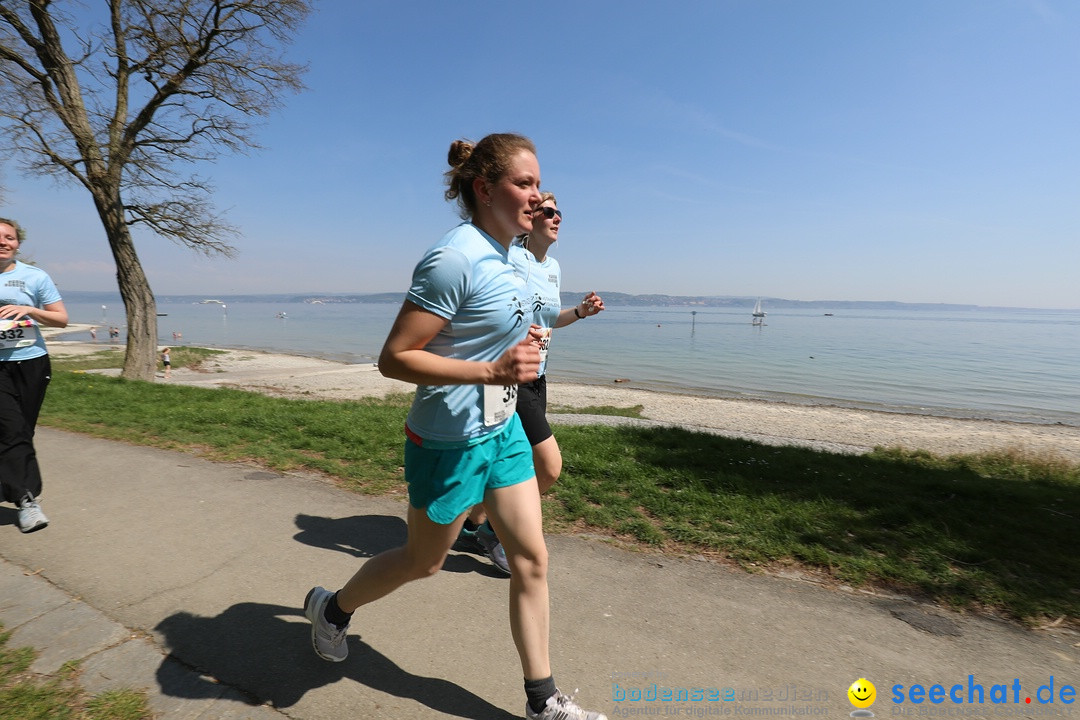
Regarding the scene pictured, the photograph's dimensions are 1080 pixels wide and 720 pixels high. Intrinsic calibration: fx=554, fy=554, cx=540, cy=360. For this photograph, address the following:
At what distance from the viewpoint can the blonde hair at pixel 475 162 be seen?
1.87m

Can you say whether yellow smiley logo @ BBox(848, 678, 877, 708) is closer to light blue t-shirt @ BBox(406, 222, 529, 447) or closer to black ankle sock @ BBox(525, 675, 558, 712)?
black ankle sock @ BBox(525, 675, 558, 712)

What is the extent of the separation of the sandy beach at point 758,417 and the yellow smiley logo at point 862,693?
23.6 ft

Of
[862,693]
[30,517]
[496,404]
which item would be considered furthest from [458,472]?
[30,517]

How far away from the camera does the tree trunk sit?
41.0 ft

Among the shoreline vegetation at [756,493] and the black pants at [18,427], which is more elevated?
the black pants at [18,427]

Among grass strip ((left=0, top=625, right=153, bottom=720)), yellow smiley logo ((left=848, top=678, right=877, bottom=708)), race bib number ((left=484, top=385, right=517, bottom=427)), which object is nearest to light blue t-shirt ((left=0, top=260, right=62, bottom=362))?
grass strip ((left=0, top=625, right=153, bottom=720))

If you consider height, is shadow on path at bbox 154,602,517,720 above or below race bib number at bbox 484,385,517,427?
below

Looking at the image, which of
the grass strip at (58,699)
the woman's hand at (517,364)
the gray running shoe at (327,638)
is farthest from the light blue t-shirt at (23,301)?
the woman's hand at (517,364)

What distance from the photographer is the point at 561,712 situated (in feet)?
6.36

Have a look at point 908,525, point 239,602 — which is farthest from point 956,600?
point 239,602

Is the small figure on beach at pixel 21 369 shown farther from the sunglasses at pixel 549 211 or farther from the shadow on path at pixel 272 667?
the sunglasses at pixel 549 211

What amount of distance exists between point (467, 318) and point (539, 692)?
1332 millimetres

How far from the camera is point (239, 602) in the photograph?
2746 mm

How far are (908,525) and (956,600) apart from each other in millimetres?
956
